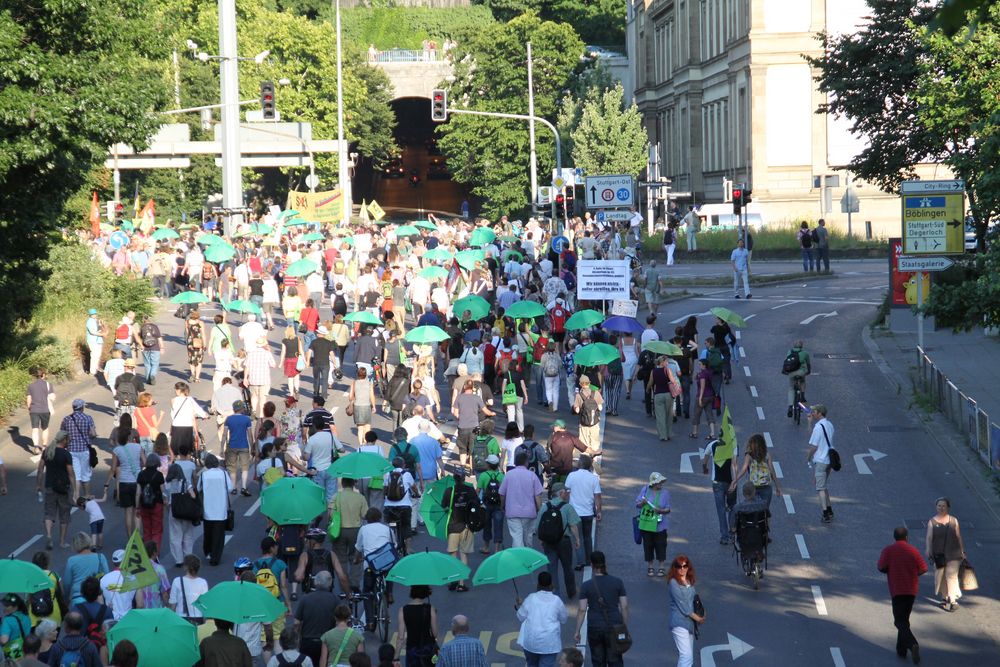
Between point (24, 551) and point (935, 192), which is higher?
point (935, 192)

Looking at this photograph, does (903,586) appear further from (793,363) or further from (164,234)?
(164,234)

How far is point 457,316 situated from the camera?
3120 cm

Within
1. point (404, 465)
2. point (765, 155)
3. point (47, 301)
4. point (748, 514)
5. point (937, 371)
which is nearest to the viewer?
point (748, 514)

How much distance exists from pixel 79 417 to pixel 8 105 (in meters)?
4.92

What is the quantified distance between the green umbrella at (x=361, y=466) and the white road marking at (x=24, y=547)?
5424 millimetres

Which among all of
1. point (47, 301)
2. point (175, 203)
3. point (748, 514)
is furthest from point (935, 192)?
point (175, 203)

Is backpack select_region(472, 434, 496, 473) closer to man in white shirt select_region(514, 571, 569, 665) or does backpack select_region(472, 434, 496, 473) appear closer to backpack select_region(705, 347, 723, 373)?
man in white shirt select_region(514, 571, 569, 665)

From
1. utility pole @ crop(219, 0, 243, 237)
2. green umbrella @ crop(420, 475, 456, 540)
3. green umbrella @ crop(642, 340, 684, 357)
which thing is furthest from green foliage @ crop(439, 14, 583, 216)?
green umbrella @ crop(420, 475, 456, 540)

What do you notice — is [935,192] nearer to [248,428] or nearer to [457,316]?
[457,316]

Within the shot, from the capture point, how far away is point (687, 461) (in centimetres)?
2448

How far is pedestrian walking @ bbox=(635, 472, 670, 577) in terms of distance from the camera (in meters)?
17.9

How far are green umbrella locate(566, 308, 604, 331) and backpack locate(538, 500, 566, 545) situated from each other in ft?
36.3

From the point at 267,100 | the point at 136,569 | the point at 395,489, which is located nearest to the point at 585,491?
the point at 395,489

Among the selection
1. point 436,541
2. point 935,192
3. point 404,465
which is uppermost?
point 935,192
